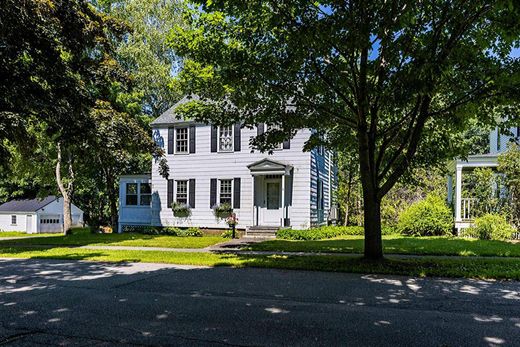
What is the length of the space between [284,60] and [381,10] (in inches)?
101

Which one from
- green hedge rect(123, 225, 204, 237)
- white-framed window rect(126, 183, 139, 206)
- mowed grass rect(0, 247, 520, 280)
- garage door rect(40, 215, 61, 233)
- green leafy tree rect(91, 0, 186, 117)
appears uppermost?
green leafy tree rect(91, 0, 186, 117)

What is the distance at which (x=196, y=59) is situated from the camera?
10609 millimetres

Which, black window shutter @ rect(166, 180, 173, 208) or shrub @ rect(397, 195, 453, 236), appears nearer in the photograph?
shrub @ rect(397, 195, 453, 236)

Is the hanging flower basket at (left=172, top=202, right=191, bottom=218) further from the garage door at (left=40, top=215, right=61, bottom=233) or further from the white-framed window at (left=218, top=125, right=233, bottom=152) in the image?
the garage door at (left=40, top=215, right=61, bottom=233)

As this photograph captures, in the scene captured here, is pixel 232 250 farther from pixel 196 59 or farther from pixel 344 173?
pixel 344 173

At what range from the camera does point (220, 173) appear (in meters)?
21.1

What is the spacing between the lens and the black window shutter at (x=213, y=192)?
68.8 ft

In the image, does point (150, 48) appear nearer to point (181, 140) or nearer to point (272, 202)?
point (181, 140)

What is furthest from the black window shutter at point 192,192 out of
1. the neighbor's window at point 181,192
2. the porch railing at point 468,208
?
the porch railing at point 468,208

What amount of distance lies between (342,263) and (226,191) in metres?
11.7

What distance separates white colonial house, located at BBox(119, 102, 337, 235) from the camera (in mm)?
19547

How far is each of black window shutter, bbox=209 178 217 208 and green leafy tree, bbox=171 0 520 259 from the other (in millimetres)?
9663

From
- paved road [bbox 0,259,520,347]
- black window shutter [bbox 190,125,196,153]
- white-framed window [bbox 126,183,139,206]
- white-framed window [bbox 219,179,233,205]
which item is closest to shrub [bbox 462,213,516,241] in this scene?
paved road [bbox 0,259,520,347]

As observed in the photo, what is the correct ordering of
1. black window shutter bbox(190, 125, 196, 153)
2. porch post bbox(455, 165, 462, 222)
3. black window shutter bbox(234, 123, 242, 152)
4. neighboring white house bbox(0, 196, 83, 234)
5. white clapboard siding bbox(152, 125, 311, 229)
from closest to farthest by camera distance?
porch post bbox(455, 165, 462, 222)
white clapboard siding bbox(152, 125, 311, 229)
black window shutter bbox(234, 123, 242, 152)
black window shutter bbox(190, 125, 196, 153)
neighboring white house bbox(0, 196, 83, 234)
